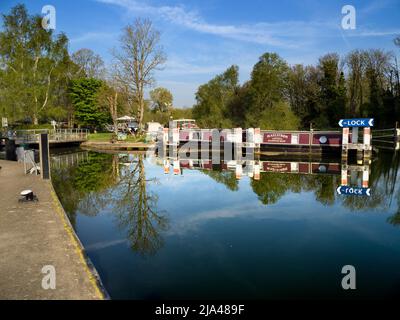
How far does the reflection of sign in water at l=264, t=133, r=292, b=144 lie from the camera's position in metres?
24.0

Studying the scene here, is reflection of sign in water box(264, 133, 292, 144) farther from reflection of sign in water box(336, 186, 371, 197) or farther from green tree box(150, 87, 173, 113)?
green tree box(150, 87, 173, 113)

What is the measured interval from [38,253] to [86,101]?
145 feet

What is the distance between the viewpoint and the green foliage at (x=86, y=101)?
47312 millimetres

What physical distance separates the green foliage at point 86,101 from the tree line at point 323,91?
14107mm

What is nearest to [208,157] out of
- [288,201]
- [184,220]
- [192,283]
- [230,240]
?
[288,201]

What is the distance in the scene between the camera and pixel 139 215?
9820mm

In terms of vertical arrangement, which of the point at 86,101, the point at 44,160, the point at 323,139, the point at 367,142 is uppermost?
the point at 86,101

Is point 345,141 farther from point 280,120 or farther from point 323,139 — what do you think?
point 280,120

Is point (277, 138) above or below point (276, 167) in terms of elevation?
above

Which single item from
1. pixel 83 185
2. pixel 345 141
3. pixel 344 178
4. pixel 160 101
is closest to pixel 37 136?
pixel 83 185

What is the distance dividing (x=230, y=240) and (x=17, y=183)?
8.91 metres

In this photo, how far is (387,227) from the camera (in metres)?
8.72

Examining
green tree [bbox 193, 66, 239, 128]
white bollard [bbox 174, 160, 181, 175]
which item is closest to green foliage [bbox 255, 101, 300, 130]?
white bollard [bbox 174, 160, 181, 175]

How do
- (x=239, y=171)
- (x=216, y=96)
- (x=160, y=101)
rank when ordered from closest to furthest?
1. (x=239, y=171)
2. (x=216, y=96)
3. (x=160, y=101)
